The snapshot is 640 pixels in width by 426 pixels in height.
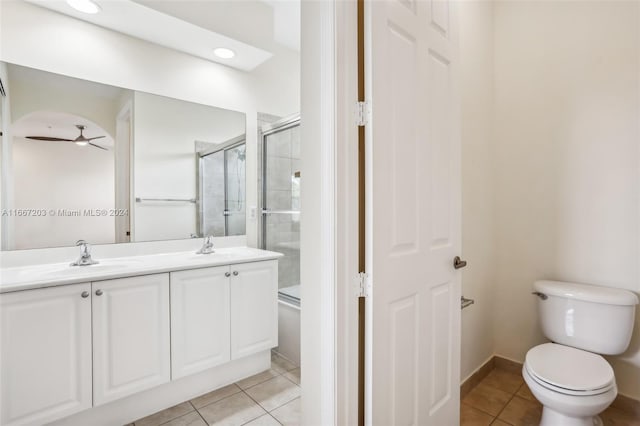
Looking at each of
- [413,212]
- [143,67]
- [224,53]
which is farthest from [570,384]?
[143,67]

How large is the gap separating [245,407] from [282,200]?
159cm

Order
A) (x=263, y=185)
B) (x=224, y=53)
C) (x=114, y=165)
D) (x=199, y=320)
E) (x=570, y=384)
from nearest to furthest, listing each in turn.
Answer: (x=570, y=384) → (x=199, y=320) → (x=114, y=165) → (x=224, y=53) → (x=263, y=185)

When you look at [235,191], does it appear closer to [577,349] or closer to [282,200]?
[282,200]

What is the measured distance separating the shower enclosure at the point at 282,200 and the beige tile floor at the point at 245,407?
793 millimetres

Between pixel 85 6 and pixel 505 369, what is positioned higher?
pixel 85 6

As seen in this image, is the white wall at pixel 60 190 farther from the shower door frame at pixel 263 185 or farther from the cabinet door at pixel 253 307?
the shower door frame at pixel 263 185

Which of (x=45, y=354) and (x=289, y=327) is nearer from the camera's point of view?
(x=45, y=354)

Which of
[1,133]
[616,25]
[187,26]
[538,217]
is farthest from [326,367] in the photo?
[616,25]

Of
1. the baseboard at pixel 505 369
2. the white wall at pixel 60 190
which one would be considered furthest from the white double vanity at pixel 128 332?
the baseboard at pixel 505 369

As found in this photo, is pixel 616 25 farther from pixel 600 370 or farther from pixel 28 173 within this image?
pixel 28 173

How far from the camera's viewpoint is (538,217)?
6.77ft

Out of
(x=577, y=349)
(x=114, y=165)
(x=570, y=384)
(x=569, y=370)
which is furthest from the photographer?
(x=114, y=165)

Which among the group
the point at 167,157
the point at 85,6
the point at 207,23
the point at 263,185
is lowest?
the point at 263,185

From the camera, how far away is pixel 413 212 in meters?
1.27
